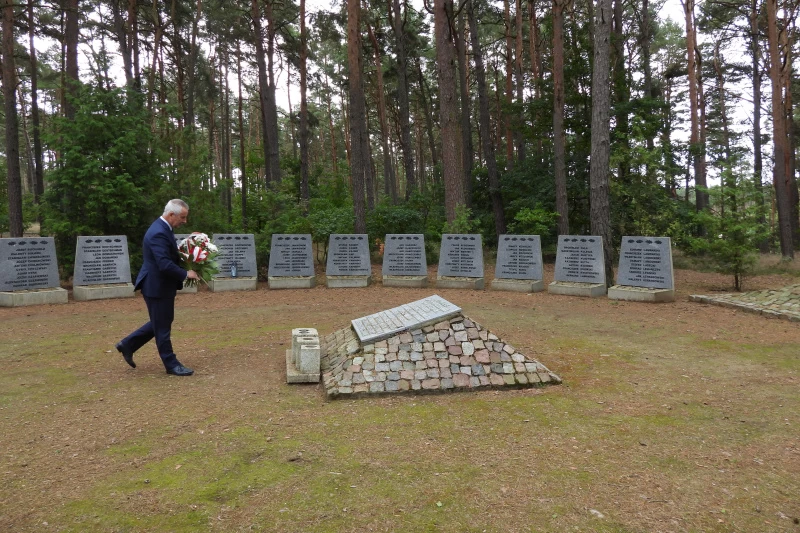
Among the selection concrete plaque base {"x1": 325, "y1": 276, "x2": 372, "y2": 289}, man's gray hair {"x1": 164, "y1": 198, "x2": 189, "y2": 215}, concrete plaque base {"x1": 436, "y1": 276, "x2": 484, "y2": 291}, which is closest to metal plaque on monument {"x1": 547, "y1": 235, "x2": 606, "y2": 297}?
concrete plaque base {"x1": 436, "y1": 276, "x2": 484, "y2": 291}

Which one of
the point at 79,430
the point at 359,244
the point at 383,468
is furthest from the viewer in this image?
the point at 359,244

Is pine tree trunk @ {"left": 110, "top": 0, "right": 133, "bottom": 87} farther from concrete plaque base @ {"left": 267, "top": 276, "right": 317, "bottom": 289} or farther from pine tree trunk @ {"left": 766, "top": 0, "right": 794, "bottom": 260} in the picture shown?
pine tree trunk @ {"left": 766, "top": 0, "right": 794, "bottom": 260}

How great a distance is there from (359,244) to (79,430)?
981cm

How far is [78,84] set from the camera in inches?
512

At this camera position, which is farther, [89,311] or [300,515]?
[89,311]

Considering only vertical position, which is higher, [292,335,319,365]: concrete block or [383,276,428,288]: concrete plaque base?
[383,276,428,288]: concrete plaque base

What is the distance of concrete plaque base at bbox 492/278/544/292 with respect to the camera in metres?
12.1

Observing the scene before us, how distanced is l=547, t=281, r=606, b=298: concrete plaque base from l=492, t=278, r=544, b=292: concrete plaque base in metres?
0.33

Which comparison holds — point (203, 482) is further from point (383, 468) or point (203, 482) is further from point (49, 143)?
point (49, 143)

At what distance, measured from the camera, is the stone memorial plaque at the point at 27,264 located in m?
10.5

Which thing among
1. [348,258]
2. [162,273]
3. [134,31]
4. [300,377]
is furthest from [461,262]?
[134,31]

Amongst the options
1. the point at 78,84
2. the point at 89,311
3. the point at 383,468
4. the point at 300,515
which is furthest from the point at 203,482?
the point at 78,84

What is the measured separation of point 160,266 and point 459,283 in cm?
836

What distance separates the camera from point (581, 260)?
1186 centimetres
